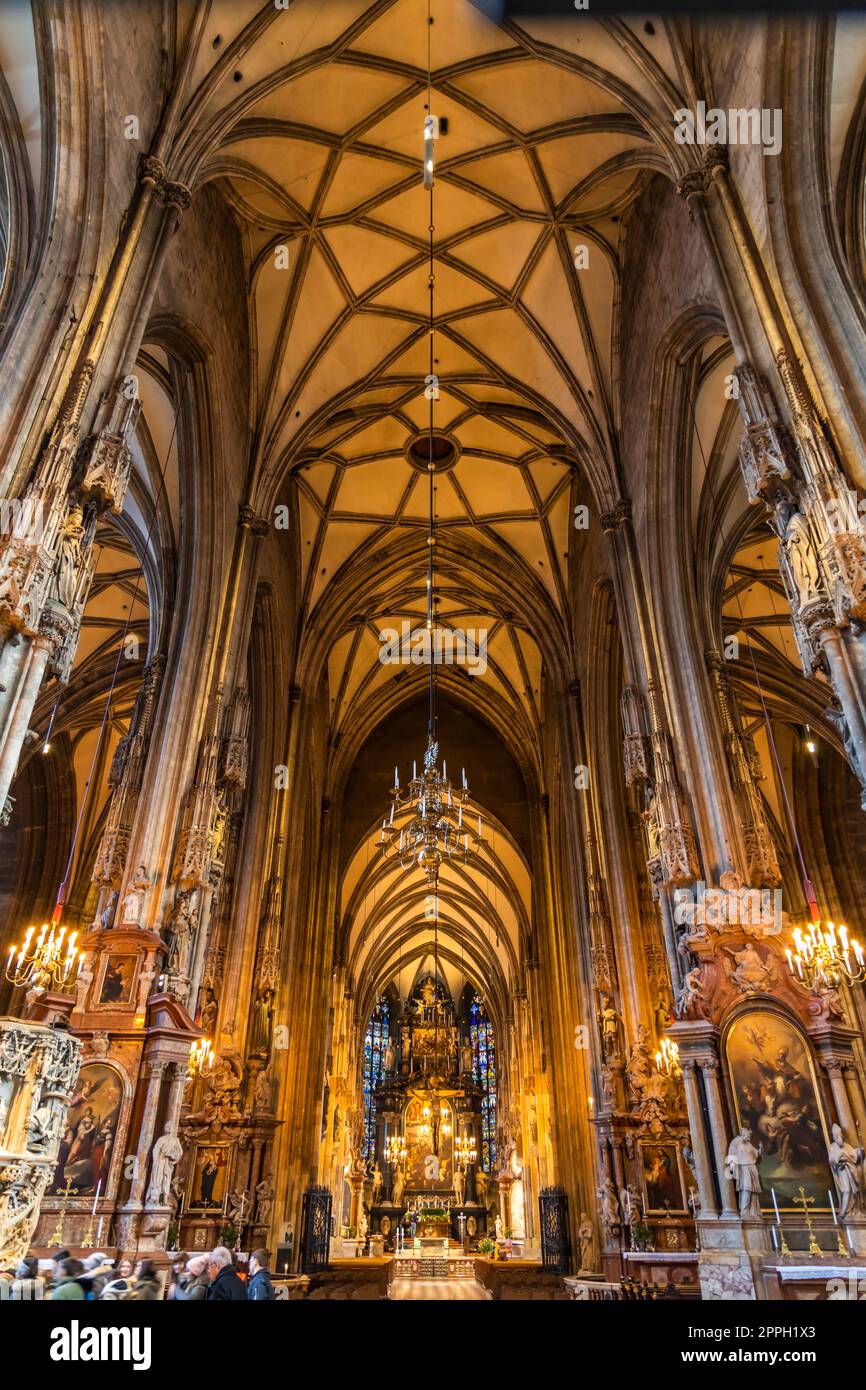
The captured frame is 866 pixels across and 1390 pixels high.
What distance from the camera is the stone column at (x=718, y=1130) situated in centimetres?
888

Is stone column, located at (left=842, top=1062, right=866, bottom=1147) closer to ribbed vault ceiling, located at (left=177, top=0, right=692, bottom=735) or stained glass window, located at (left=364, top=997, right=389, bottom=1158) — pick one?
ribbed vault ceiling, located at (left=177, top=0, right=692, bottom=735)

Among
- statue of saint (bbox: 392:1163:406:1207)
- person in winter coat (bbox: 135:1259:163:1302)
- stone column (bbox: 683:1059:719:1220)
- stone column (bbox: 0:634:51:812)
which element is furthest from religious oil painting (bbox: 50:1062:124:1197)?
statue of saint (bbox: 392:1163:406:1207)

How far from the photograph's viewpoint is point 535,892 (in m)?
25.2

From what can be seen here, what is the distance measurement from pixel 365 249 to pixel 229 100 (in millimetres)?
4564

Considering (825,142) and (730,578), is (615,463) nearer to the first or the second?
(730,578)

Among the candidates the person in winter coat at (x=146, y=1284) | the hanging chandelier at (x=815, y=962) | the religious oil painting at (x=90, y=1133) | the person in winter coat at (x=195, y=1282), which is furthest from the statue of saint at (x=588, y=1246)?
the person in winter coat at (x=146, y=1284)

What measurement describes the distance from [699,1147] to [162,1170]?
5889mm

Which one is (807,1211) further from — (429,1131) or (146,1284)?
(429,1131)

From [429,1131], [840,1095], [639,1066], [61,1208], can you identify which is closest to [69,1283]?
[61,1208]

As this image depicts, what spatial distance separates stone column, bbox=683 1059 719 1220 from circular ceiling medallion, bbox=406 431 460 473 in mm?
14646

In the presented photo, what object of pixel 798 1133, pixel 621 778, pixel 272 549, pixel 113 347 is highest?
pixel 272 549

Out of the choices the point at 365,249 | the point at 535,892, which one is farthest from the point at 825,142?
the point at 535,892

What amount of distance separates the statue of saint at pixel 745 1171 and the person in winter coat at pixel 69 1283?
6.75 metres

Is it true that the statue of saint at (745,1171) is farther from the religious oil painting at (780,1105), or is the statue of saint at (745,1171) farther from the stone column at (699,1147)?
the stone column at (699,1147)
